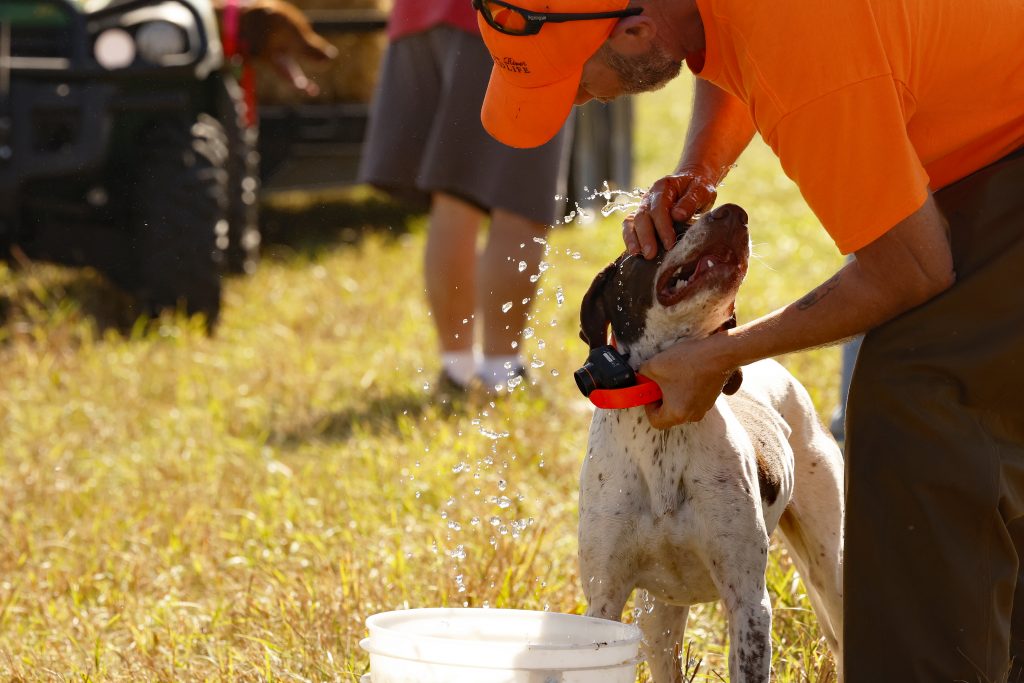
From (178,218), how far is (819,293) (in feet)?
15.2

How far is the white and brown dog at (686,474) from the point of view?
284 cm

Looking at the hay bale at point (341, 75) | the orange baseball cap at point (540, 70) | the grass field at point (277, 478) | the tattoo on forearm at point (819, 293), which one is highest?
the orange baseball cap at point (540, 70)

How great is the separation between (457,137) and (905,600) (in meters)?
3.32

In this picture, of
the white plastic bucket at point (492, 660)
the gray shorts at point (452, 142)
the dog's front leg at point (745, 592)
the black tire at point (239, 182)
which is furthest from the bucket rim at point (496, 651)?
the black tire at point (239, 182)

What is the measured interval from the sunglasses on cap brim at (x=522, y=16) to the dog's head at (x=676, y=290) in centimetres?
46

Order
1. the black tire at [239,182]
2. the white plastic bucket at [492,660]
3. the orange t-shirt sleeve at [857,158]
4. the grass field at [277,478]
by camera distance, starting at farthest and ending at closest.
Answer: the black tire at [239,182] → the grass field at [277,478] → the white plastic bucket at [492,660] → the orange t-shirt sleeve at [857,158]

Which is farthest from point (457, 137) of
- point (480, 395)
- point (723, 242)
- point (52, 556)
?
point (723, 242)

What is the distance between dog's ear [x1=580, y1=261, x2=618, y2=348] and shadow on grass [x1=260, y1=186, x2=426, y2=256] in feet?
19.1

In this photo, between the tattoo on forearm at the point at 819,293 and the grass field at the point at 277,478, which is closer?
the tattoo on forearm at the point at 819,293

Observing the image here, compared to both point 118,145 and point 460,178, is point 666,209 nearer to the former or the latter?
point 460,178

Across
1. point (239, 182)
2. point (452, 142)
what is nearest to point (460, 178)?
point (452, 142)

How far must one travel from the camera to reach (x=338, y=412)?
5672 mm

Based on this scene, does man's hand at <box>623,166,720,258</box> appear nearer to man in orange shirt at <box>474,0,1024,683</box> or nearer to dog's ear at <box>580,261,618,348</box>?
dog's ear at <box>580,261,618,348</box>

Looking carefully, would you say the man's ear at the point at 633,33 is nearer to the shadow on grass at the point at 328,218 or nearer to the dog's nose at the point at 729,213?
the dog's nose at the point at 729,213
